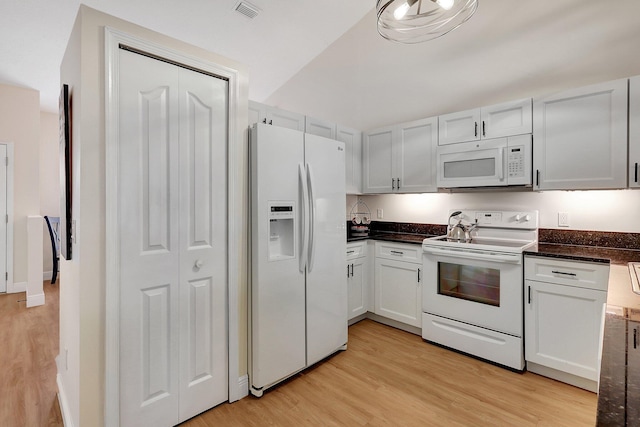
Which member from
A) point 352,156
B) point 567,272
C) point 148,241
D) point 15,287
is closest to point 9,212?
point 15,287

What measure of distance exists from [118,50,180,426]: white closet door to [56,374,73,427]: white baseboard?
412mm

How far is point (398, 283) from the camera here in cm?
314

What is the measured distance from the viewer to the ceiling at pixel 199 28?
9.05 feet

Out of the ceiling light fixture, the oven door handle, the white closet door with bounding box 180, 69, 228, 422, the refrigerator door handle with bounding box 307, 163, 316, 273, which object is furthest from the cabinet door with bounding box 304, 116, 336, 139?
the oven door handle

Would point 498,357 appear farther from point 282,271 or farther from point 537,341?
point 282,271

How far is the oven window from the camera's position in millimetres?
2498

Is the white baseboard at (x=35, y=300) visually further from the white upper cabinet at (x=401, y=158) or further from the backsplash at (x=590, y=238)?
the backsplash at (x=590, y=238)

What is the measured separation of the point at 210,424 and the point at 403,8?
9.67 ft

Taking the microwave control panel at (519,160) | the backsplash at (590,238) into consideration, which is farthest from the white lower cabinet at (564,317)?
the microwave control panel at (519,160)

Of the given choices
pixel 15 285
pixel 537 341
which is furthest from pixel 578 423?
pixel 15 285

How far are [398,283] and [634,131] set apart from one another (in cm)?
214

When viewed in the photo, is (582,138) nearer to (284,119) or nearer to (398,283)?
(398,283)

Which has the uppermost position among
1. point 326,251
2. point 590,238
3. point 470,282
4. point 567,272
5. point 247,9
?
point 247,9

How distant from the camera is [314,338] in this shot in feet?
7.93
